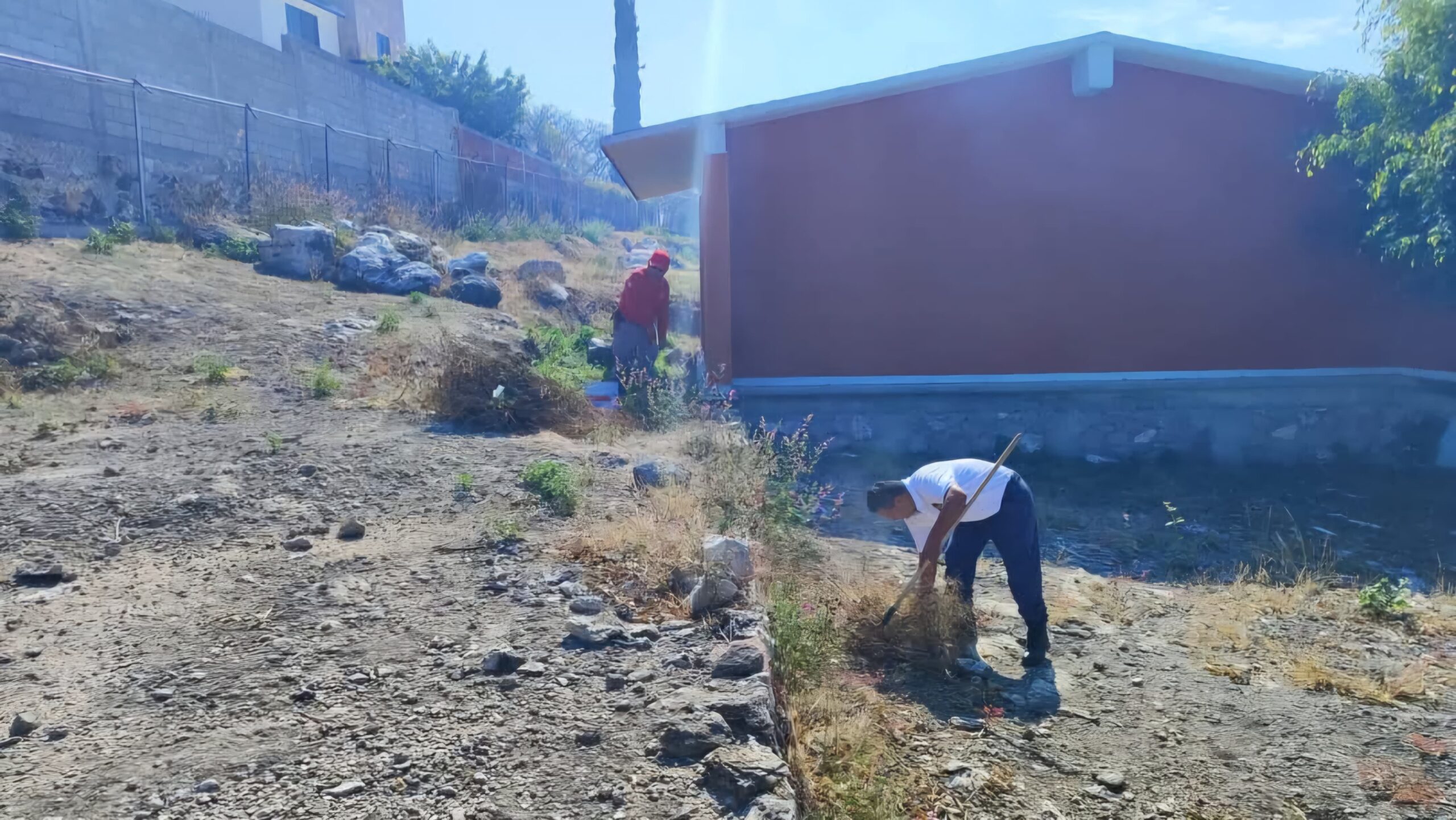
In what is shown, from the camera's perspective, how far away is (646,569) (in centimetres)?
431

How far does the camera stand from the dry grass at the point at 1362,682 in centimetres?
444

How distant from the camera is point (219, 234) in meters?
13.0

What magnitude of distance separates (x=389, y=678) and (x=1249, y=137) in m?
10.1

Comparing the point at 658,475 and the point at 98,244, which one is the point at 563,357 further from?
the point at 98,244

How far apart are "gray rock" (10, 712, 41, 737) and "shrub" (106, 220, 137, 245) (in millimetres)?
10467

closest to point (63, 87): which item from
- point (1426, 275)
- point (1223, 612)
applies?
point (1223, 612)

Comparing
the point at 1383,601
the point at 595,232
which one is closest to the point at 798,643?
the point at 1383,601

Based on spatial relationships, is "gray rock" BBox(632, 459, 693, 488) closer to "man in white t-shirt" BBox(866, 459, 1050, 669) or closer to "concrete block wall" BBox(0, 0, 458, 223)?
"man in white t-shirt" BBox(866, 459, 1050, 669)

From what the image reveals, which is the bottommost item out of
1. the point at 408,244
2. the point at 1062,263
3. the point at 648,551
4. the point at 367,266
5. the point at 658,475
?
the point at 648,551

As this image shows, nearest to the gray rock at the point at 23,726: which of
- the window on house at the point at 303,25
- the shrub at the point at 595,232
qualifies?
the shrub at the point at 595,232

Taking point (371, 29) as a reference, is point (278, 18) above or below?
below

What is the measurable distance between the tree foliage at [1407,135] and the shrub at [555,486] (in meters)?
7.60

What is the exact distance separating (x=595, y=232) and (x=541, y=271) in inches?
439

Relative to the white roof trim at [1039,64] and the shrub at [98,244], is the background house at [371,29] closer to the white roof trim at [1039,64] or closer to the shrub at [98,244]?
the shrub at [98,244]
